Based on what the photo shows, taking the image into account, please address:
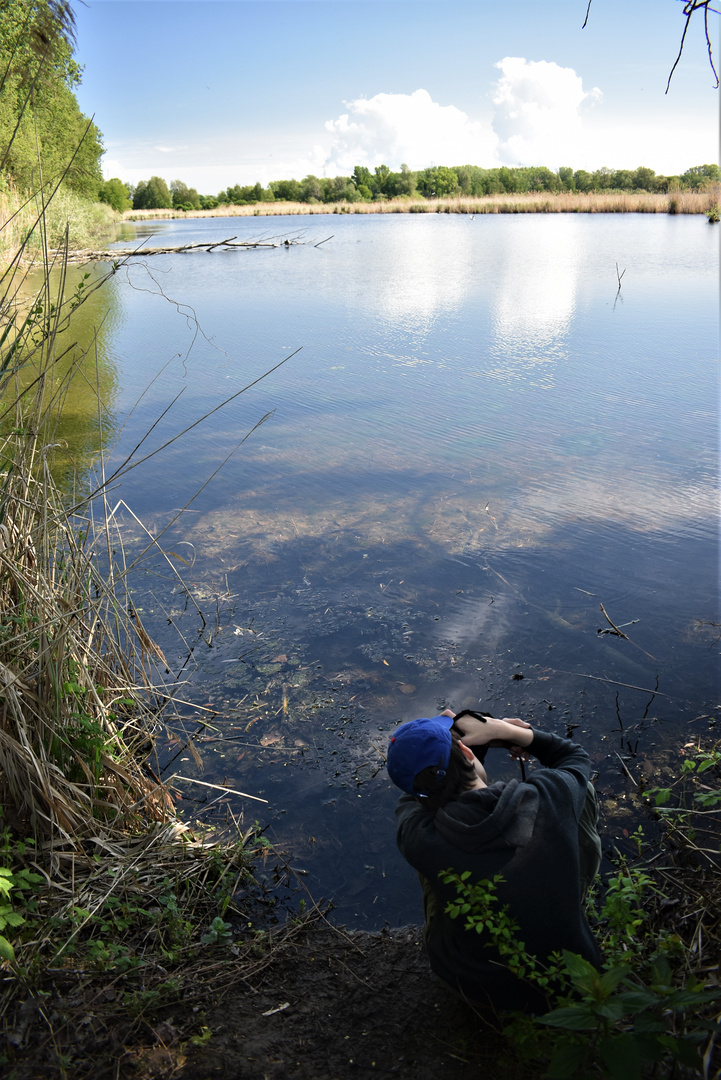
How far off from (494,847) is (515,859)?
5 cm

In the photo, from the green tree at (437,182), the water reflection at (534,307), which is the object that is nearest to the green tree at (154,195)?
the green tree at (437,182)

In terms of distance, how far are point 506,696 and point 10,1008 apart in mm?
2176

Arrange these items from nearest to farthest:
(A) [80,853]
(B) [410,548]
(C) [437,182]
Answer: (A) [80,853] → (B) [410,548] → (C) [437,182]

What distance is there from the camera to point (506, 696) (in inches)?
129

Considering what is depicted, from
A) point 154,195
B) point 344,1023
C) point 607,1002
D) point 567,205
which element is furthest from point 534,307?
point 154,195

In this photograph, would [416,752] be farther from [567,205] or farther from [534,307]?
[567,205]

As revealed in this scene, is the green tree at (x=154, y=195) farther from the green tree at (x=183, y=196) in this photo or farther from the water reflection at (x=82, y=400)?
the water reflection at (x=82, y=400)

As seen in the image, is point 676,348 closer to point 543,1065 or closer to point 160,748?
point 160,748

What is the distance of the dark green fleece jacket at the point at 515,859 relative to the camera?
165 centimetres

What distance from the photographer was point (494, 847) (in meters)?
1.66

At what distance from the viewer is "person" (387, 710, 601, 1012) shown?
1.65 metres

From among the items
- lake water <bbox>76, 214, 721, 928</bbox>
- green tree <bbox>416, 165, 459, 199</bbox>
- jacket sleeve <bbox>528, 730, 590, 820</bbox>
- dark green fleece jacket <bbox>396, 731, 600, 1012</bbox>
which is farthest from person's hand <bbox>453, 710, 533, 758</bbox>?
green tree <bbox>416, 165, 459, 199</bbox>

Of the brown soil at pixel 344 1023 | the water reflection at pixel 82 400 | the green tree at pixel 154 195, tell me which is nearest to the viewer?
the brown soil at pixel 344 1023

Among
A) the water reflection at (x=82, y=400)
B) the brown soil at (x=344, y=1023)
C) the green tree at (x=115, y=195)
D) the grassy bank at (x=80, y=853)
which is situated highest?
the green tree at (x=115, y=195)
